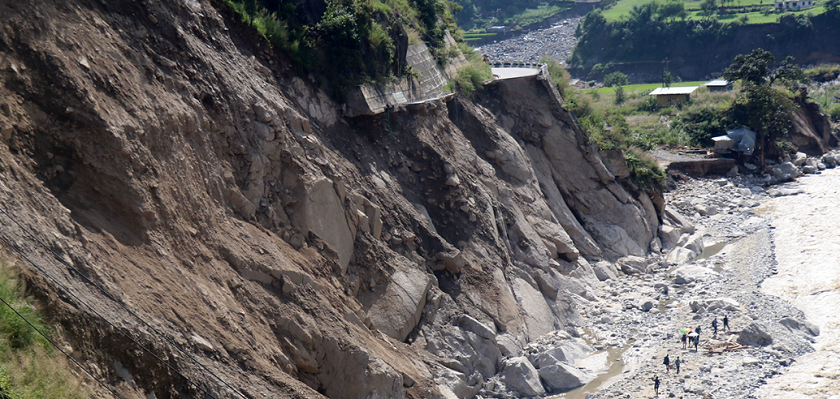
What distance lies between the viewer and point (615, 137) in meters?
27.6

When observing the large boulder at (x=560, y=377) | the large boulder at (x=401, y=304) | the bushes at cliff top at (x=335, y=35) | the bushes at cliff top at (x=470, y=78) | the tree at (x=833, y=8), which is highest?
the bushes at cliff top at (x=335, y=35)

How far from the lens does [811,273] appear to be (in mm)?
22812

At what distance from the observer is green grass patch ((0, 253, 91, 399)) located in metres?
7.60

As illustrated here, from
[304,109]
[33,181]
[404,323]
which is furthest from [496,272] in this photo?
[33,181]

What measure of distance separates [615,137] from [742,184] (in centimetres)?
1171

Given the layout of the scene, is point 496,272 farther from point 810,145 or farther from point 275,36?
point 810,145

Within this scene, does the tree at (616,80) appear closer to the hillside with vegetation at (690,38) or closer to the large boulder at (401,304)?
the hillside with vegetation at (690,38)

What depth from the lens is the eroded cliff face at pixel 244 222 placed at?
989 centimetres

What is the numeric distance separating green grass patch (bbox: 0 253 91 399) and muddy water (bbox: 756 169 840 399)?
14.1m

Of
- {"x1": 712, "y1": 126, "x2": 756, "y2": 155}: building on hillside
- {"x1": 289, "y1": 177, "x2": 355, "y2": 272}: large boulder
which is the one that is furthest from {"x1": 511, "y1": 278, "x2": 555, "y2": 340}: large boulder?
{"x1": 712, "y1": 126, "x2": 756, "y2": 155}: building on hillside

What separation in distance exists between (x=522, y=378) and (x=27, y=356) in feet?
34.5

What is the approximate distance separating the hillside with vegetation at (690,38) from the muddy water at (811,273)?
39.9m

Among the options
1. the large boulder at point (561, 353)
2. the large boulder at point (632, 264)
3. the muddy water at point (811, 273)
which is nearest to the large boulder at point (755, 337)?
the muddy water at point (811, 273)

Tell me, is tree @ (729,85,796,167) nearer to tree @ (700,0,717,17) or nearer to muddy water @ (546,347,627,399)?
muddy water @ (546,347,627,399)
